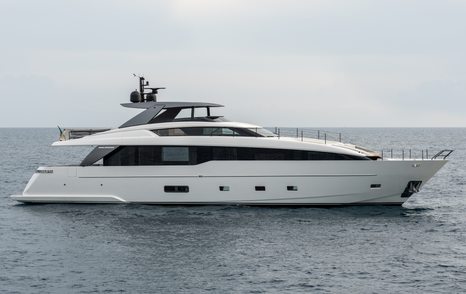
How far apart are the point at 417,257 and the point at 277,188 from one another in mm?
8322

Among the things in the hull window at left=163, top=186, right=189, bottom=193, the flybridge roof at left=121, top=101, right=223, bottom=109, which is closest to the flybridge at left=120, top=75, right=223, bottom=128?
the flybridge roof at left=121, top=101, right=223, bottom=109

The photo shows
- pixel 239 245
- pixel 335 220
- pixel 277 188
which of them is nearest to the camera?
pixel 239 245

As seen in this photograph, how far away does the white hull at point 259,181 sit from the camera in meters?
27.4

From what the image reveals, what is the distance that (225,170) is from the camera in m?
27.7

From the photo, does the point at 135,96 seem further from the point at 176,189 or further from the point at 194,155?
the point at 176,189

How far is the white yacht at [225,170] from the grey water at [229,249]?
0.59 metres

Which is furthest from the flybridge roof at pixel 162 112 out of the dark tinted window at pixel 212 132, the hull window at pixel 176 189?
the hull window at pixel 176 189

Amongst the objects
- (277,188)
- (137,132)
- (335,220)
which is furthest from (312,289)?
(137,132)

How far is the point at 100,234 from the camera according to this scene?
23.8m

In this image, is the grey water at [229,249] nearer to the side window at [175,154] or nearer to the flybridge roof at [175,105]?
the side window at [175,154]

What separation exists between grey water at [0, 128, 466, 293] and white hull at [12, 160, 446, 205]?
49cm

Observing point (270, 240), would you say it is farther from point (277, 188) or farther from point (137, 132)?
point (137, 132)

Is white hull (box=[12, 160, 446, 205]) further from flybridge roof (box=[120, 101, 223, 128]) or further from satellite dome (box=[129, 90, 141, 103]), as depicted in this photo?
satellite dome (box=[129, 90, 141, 103])

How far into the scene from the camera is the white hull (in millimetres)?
27422
